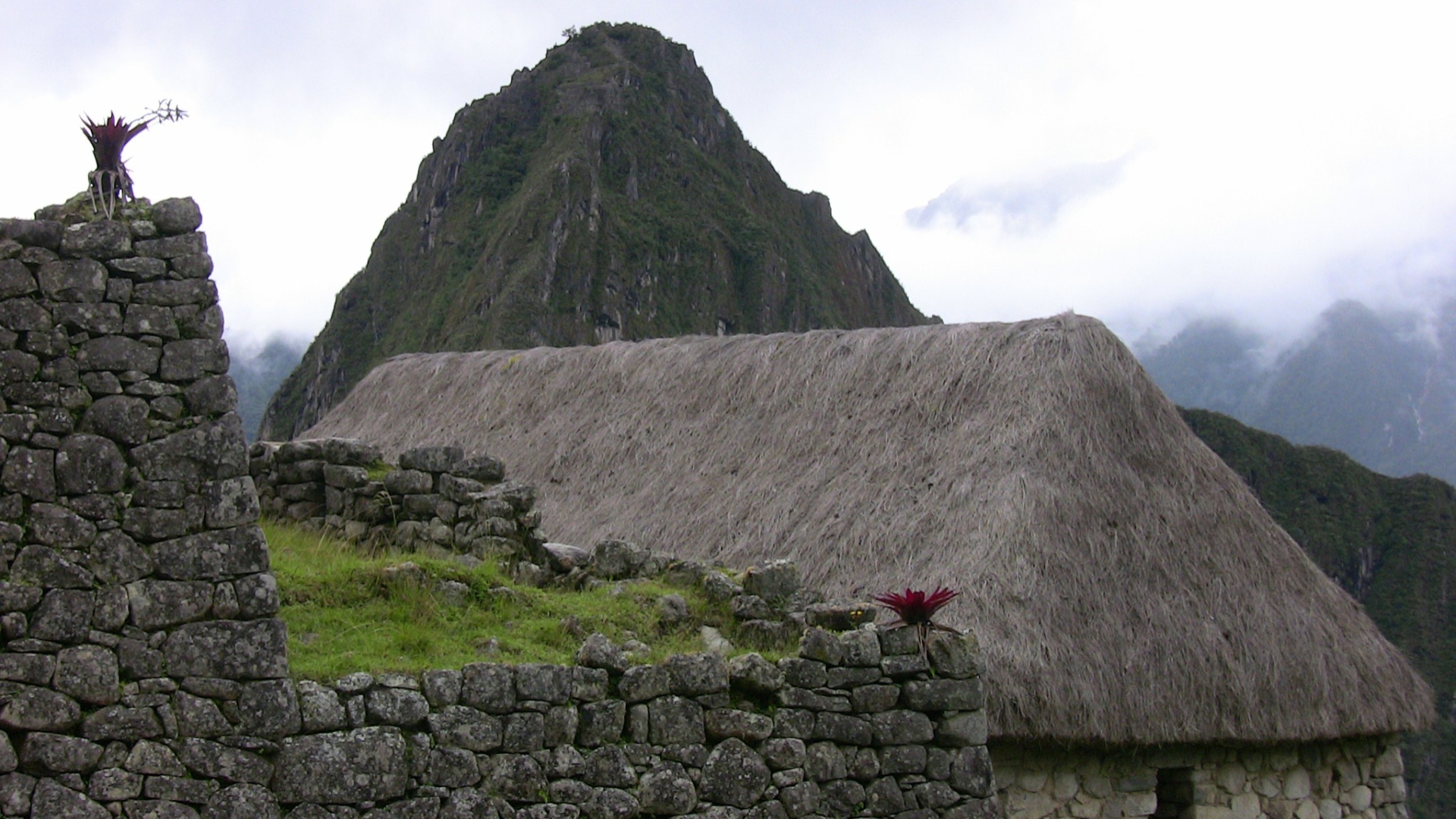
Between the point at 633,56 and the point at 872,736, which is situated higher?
the point at 633,56

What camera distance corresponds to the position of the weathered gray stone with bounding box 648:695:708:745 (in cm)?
685

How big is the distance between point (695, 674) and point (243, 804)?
2120 millimetres

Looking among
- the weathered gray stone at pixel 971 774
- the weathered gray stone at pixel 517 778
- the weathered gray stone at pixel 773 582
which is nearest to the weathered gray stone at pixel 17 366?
the weathered gray stone at pixel 517 778

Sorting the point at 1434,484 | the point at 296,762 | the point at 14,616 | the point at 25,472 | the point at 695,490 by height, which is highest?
the point at 1434,484

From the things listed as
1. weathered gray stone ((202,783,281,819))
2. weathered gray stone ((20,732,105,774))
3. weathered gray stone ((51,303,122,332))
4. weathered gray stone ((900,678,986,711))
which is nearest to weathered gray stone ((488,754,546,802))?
weathered gray stone ((202,783,281,819))

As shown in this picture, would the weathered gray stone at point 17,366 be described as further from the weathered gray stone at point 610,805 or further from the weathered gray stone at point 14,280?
the weathered gray stone at point 610,805

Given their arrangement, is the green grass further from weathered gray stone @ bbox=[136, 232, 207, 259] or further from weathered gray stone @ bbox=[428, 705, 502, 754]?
weathered gray stone @ bbox=[136, 232, 207, 259]

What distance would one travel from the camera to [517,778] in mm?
6484

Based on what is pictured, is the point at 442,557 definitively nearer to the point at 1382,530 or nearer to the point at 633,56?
the point at 1382,530

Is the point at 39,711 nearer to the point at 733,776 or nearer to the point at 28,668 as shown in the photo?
the point at 28,668

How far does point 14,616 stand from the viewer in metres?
5.75

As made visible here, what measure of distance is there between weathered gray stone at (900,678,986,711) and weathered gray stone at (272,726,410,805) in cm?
258

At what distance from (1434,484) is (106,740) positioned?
1342 inches

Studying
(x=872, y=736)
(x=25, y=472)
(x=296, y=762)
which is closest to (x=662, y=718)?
(x=872, y=736)
